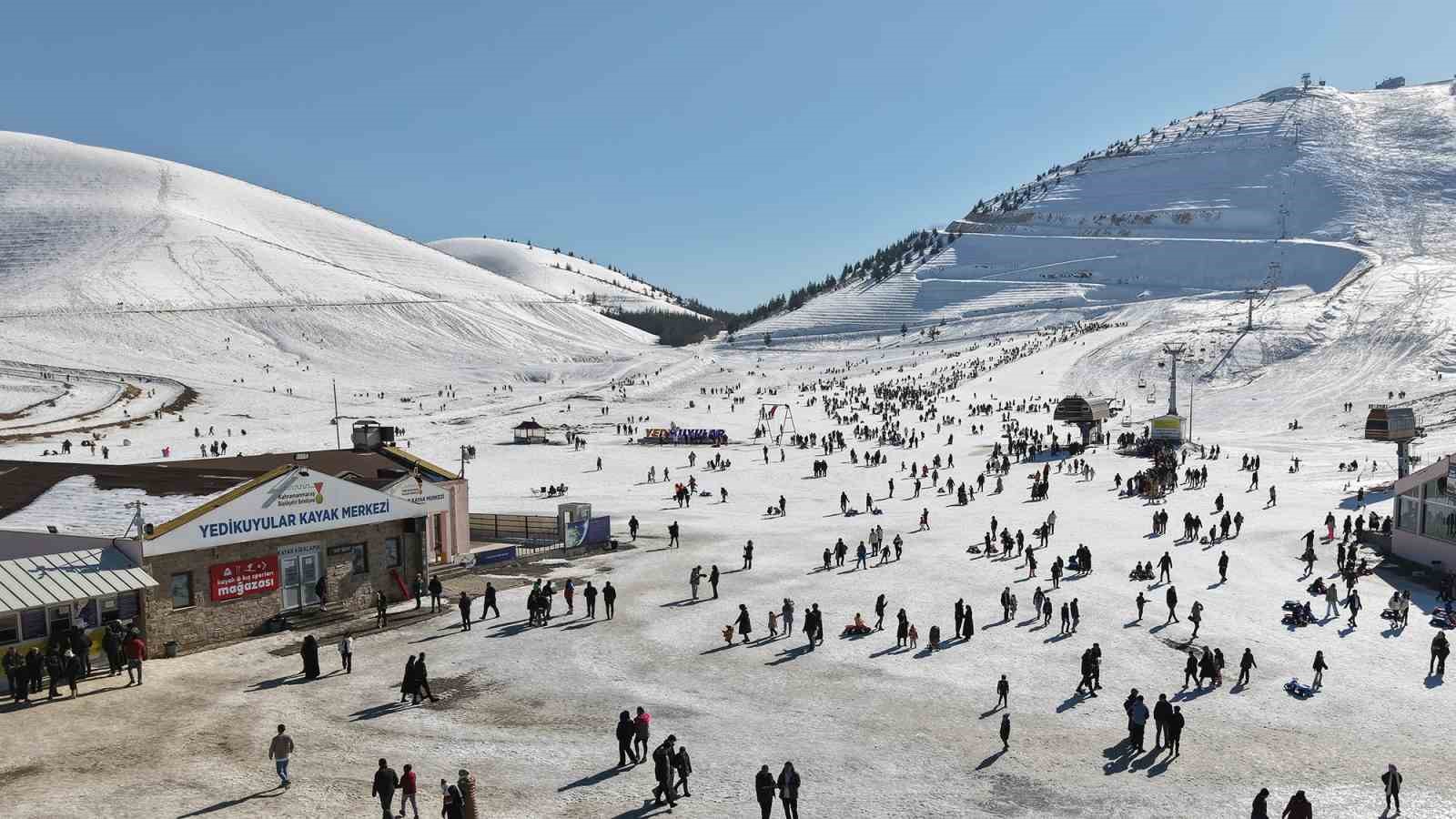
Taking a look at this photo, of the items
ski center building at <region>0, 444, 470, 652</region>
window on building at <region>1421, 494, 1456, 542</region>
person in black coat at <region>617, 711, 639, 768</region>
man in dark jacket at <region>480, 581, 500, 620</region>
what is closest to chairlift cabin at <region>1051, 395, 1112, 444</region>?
window on building at <region>1421, 494, 1456, 542</region>

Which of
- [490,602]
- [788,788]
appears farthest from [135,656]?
[788,788]

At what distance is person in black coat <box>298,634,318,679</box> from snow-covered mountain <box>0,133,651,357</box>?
327ft

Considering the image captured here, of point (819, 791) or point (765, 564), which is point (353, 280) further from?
point (819, 791)

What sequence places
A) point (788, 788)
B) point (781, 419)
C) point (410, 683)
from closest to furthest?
point (788, 788), point (410, 683), point (781, 419)

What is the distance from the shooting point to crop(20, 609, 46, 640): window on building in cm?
1700

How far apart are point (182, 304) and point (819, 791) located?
13581 cm

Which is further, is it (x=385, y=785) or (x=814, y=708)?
(x=814, y=708)

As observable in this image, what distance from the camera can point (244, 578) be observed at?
20609mm

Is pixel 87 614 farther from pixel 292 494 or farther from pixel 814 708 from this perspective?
pixel 814 708

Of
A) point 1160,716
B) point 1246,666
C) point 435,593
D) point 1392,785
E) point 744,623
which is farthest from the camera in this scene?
point 435,593

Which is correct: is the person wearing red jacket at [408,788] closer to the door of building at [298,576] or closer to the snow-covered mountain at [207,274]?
the door of building at [298,576]

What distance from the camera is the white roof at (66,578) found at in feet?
55.1

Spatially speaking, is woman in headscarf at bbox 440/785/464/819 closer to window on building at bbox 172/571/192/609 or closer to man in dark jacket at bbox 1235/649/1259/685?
window on building at bbox 172/571/192/609

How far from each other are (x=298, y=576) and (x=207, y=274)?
13964 cm
